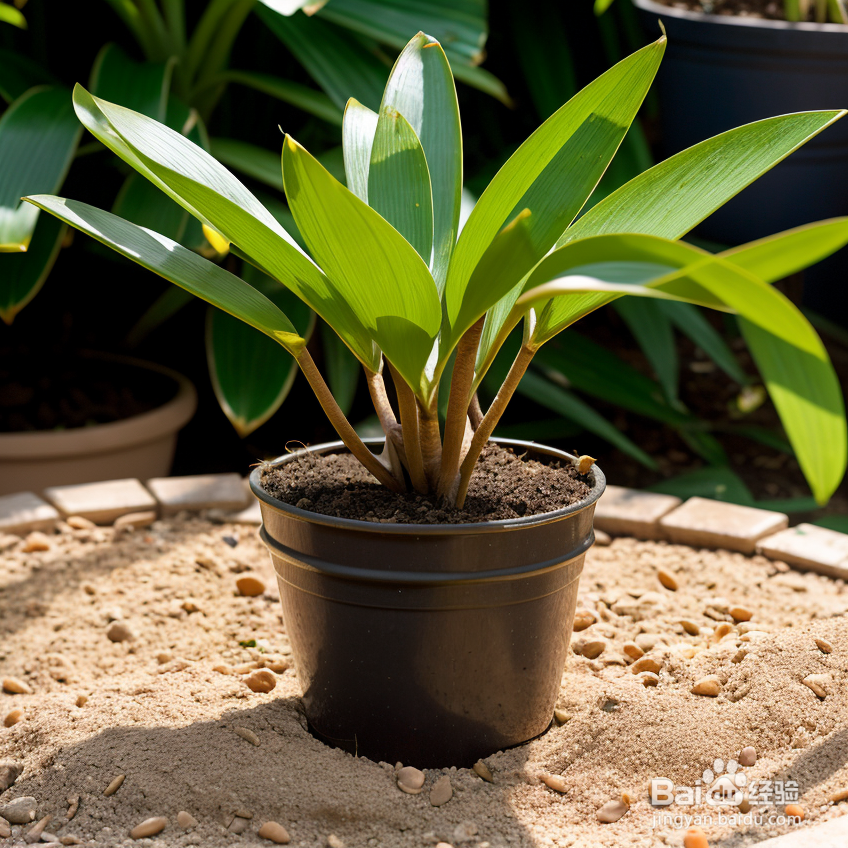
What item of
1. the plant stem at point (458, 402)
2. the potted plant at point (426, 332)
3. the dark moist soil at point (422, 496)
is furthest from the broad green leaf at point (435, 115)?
the dark moist soil at point (422, 496)

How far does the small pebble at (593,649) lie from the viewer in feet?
4.06

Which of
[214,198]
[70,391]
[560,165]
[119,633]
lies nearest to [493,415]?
[560,165]

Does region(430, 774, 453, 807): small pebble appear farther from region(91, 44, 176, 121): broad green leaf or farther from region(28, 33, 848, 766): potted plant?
region(91, 44, 176, 121): broad green leaf

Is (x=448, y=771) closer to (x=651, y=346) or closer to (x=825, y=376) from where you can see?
(x=825, y=376)

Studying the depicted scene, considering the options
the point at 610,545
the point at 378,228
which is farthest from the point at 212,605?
the point at 378,228

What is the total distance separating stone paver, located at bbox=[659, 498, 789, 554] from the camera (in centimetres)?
155

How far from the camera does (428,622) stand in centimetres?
94

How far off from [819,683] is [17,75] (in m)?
1.87

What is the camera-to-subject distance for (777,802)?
92 cm

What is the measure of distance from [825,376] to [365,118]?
2.15 ft

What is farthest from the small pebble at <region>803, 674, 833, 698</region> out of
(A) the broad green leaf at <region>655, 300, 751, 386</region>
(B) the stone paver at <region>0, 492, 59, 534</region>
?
(B) the stone paver at <region>0, 492, 59, 534</region>

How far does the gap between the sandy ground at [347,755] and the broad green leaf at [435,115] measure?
1.83 feet

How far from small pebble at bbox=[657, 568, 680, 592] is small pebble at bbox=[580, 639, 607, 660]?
25 centimetres

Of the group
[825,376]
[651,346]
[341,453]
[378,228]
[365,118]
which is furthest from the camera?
[651,346]
